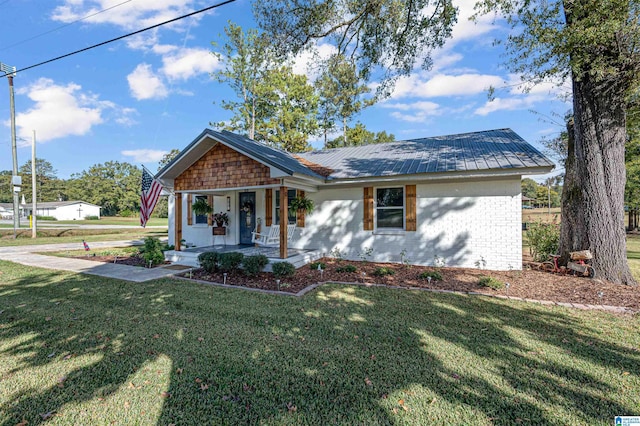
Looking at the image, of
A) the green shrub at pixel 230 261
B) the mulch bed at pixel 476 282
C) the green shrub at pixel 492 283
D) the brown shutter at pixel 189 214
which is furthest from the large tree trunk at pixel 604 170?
the brown shutter at pixel 189 214

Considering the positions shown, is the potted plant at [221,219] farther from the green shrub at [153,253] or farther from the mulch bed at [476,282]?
the mulch bed at [476,282]

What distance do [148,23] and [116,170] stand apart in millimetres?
73960

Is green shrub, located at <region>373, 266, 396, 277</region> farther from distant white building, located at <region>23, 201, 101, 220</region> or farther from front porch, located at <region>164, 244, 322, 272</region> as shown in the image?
distant white building, located at <region>23, 201, 101, 220</region>

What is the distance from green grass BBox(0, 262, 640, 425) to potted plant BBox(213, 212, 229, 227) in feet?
19.7

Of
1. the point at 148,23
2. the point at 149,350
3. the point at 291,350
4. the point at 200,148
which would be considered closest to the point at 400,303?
the point at 291,350

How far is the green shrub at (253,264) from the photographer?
7426mm

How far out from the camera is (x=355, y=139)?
88.5 feet

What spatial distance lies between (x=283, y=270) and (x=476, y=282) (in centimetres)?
485

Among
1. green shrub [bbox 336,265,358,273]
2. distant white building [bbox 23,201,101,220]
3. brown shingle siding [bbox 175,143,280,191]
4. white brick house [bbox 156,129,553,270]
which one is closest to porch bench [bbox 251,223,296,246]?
white brick house [bbox 156,129,553,270]

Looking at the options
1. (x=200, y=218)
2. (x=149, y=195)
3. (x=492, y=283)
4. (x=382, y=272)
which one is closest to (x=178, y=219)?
(x=149, y=195)

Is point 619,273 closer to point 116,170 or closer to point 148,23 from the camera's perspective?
point 148,23

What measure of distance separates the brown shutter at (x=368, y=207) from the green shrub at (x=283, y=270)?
3.52 metres

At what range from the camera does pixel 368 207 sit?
9.77 m

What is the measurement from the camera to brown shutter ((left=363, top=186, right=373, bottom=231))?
9.73m
